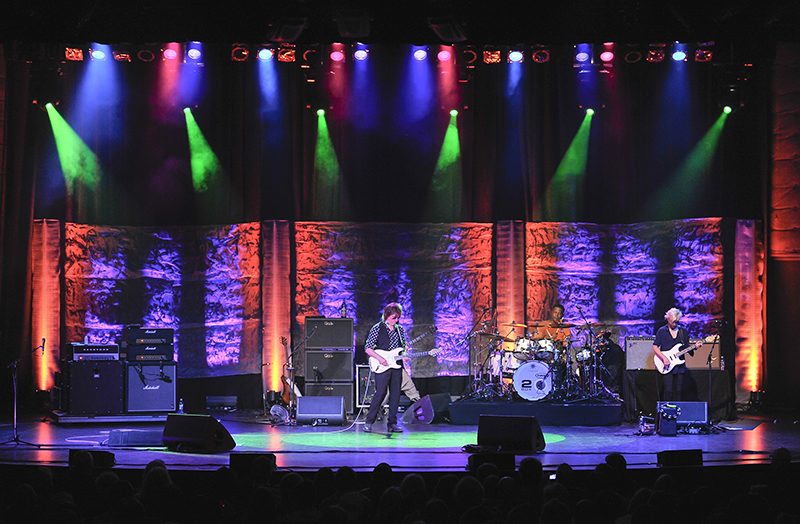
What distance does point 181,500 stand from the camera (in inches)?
165

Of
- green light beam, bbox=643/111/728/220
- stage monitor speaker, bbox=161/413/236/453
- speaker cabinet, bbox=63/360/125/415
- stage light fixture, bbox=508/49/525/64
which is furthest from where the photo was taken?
green light beam, bbox=643/111/728/220

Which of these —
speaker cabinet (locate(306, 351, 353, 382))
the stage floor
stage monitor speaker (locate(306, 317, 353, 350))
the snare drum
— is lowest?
the stage floor

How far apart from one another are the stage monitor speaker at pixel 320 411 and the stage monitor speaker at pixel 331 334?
0.77 metres

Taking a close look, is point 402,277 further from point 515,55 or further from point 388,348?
point 515,55

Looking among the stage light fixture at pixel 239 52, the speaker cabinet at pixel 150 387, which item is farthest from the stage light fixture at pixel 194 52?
the speaker cabinet at pixel 150 387

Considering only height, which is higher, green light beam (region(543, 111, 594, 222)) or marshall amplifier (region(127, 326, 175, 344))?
green light beam (region(543, 111, 594, 222))

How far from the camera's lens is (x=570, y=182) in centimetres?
1265

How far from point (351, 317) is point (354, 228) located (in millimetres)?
1471

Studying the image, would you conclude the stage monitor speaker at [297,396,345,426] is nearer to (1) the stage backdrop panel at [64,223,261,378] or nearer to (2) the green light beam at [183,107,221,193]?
(1) the stage backdrop panel at [64,223,261,378]

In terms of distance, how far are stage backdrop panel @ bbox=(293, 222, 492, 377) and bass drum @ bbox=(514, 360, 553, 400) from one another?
163 centimetres

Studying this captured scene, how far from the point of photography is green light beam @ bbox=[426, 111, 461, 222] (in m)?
12.6

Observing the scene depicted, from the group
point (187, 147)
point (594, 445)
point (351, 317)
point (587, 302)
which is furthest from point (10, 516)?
point (587, 302)

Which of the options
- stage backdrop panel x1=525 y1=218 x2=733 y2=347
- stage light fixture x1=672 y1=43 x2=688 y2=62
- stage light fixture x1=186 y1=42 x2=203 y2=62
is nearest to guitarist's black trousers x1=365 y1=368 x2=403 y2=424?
stage backdrop panel x1=525 y1=218 x2=733 y2=347

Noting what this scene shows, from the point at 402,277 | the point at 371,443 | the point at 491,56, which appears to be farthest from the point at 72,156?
the point at 371,443
